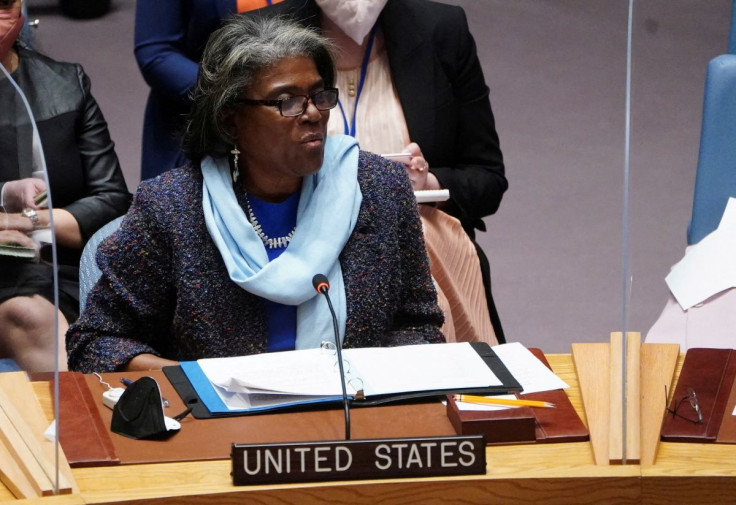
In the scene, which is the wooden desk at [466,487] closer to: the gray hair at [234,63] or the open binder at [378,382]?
the open binder at [378,382]

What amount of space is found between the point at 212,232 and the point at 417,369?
509 millimetres

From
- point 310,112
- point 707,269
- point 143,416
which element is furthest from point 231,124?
point 707,269

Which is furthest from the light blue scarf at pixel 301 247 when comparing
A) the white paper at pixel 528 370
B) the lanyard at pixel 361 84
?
the lanyard at pixel 361 84

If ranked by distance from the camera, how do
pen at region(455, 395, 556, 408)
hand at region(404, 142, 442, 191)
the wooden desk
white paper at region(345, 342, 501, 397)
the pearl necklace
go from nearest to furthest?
the wooden desk
pen at region(455, 395, 556, 408)
white paper at region(345, 342, 501, 397)
the pearl necklace
hand at region(404, 142, 442, 191)

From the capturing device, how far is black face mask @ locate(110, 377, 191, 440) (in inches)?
73.9

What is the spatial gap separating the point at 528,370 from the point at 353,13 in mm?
1172

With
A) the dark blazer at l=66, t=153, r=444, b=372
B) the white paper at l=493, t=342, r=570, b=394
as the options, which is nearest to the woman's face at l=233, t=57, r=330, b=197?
the dark blazer at l=66, t=153, r=444, b=372

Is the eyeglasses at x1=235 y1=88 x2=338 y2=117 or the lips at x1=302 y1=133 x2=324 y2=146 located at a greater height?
the eyeglasses at x1=235 y1=88 x2=338 y2=117

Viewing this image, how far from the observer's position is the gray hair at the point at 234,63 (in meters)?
2.42

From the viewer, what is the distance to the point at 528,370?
2.10 metres

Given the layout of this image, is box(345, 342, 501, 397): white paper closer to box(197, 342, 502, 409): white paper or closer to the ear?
box(197, 342, 502, 409): white paper

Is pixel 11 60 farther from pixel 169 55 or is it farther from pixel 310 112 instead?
pixel 310 112

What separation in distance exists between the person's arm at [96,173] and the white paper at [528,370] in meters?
1.18

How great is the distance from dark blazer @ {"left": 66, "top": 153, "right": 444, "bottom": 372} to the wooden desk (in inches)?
25.7
